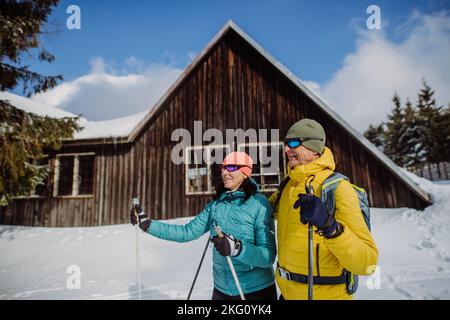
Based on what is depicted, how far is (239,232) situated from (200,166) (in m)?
7.55

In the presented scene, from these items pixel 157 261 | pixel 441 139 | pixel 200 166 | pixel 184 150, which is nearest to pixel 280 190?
pixel 157 261

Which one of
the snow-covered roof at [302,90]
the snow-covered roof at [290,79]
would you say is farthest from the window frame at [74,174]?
the snow-covered roof at [302,90]

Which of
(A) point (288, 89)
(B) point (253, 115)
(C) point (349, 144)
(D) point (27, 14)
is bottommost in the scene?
(C) point (349, 144)

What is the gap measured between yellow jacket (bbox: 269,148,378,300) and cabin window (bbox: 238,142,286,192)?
7.14 meters

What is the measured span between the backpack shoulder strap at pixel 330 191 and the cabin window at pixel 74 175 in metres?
10.7

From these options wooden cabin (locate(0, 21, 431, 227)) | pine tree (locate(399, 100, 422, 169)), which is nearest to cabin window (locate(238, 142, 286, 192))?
wooden cabin (locate(0, 21, 431, 227))

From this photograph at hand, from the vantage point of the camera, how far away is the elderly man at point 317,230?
4.74ft

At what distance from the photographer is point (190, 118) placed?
10.0 m

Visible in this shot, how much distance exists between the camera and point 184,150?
973cm

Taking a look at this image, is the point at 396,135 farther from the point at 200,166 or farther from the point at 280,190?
the point at 280,190
